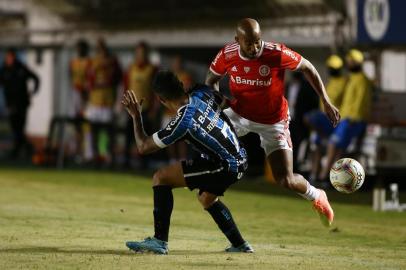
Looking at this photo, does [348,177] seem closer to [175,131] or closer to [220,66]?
[220,66]

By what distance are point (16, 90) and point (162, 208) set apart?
14.6 metres

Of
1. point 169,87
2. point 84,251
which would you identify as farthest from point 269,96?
point 84,251

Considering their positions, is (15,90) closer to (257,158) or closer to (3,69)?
(3,69)

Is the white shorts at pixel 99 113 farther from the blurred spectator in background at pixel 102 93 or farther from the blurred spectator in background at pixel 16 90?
the blurred spectator in background at pixel 16 90

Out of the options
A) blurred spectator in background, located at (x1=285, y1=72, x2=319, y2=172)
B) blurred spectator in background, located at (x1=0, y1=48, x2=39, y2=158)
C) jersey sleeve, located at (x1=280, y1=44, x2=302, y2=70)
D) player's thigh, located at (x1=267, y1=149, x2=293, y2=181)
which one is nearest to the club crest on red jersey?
jersey sleeve, located at (x1=280, y1=44, x2=302, y2=70)

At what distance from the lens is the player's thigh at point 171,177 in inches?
381

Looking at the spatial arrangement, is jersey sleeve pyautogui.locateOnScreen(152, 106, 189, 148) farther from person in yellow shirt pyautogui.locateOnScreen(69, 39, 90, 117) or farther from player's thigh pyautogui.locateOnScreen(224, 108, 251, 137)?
person in yellow shirt pyautogui.locateOnScreen(69, 39, 90, 117)

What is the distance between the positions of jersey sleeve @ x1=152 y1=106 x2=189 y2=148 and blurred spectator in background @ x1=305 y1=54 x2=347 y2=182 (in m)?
8.92

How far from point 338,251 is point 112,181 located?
9.01 m

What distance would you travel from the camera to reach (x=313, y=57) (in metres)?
21.0

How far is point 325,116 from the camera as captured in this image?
60.4ft

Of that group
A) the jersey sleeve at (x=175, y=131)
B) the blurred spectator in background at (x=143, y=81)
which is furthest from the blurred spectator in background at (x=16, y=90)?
the jersey sleeve at (x=175, y=131)

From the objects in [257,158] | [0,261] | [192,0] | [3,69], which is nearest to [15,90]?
[3,69]

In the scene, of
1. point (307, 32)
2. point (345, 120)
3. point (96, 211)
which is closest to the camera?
point (96, 211)
